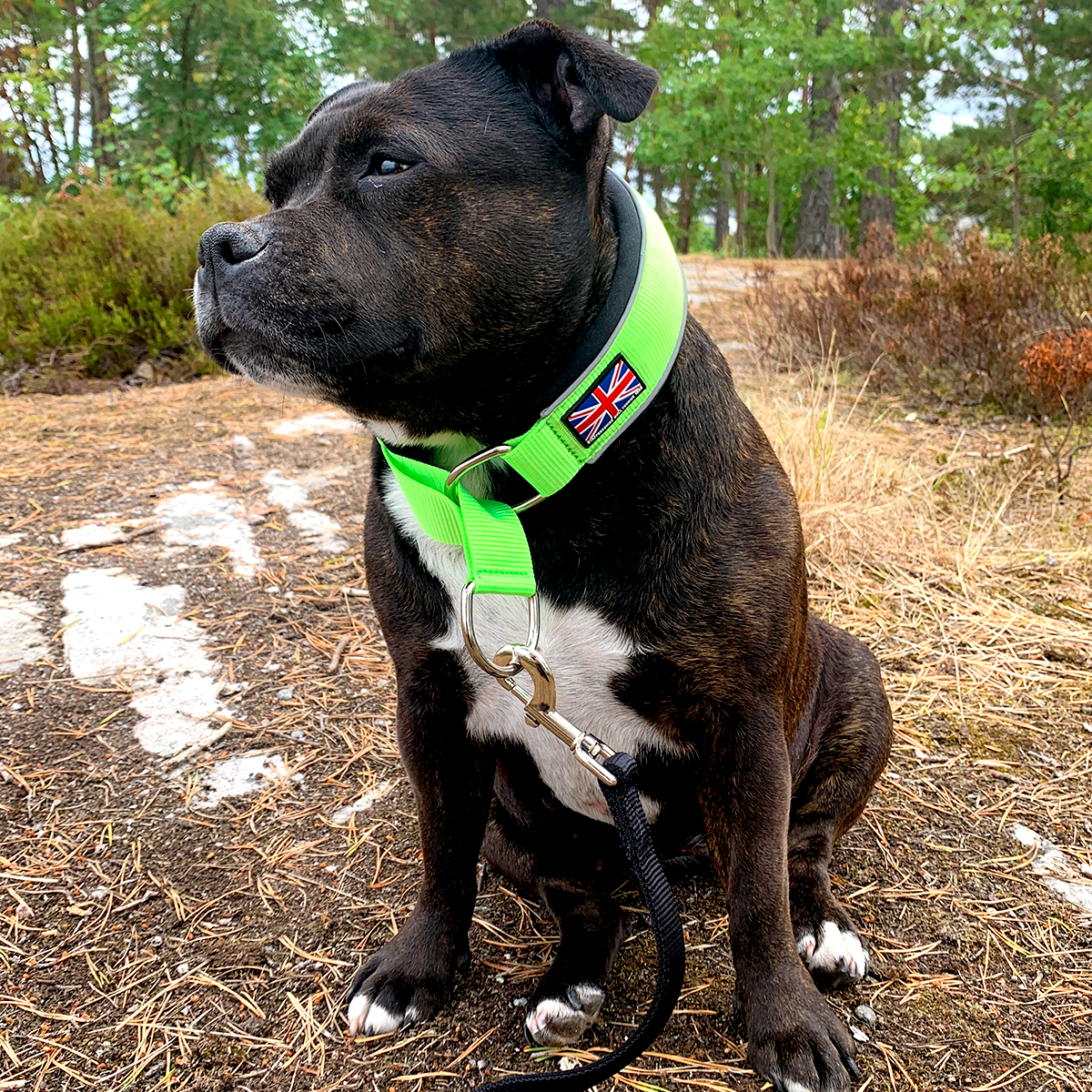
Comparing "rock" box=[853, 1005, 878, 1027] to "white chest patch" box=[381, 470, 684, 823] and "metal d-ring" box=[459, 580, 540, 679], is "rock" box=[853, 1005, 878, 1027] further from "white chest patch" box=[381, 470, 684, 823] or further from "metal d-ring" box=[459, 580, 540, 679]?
"metal d-ring" box=[459, 580, 540, 679]

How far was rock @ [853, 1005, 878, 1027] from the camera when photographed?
193cm

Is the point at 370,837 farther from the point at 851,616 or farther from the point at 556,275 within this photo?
the point at 851,616

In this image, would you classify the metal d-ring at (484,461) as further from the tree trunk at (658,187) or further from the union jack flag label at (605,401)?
the tree trunk at (658,187)

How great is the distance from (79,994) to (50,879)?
1.33 ft

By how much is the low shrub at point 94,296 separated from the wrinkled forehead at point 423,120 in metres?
5.06

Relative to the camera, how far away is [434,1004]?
199 centimetres

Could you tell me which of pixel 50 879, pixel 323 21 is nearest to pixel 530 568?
pixel 50 879

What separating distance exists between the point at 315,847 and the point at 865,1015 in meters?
1.38

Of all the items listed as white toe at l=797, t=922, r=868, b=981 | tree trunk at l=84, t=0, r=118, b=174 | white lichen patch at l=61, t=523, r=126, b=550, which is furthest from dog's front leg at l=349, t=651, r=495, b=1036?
tree trunk at l=84, t=0, r=118, b=174

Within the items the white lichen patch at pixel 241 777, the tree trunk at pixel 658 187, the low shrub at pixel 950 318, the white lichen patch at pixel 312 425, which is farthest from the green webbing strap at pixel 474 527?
the tree trunk at pixel 658 187

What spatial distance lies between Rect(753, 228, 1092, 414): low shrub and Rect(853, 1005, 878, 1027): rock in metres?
4.14

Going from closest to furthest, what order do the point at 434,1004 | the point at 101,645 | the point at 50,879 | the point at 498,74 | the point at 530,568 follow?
the point at 530,568
the point at 498,74
the point at 434,1004
the point at 50,879
the point at 101,645

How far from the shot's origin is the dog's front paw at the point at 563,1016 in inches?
73.0

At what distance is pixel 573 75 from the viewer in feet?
5.60
